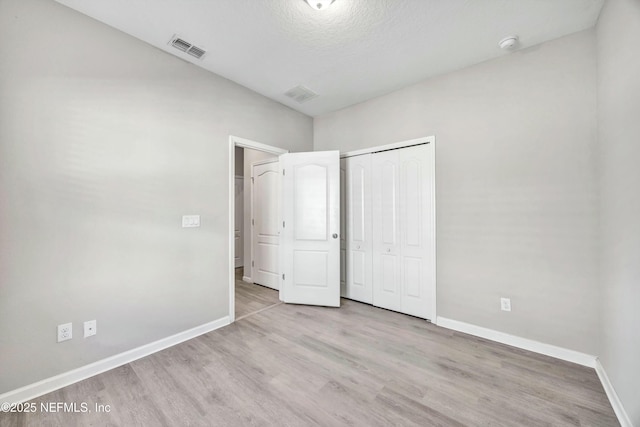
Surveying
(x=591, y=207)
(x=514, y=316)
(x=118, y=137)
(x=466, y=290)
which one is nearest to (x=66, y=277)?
(x=118, y=137)

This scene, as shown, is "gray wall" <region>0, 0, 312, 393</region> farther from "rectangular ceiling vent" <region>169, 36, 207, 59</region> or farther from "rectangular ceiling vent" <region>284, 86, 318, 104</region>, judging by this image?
"rectangular ceiling vent" <region>284, 86, 318, 104</region>

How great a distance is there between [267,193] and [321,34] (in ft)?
8.17

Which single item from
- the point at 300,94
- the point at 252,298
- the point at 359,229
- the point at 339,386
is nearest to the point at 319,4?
the point at 300,94

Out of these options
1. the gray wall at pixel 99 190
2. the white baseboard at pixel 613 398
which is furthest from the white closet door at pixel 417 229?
the gray wall at pixel 99 190

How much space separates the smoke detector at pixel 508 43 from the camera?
7.06 feet

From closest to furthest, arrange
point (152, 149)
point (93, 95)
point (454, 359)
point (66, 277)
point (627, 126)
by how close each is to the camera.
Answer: point (627, 126) < point (66, 277) < point (93, 95) < point (454, 359) < point (152, 149)

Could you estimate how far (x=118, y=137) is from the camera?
2.07 metres

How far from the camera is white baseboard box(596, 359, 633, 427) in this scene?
1424 millimetres

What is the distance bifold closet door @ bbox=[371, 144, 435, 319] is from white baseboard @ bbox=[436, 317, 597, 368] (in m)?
0.28

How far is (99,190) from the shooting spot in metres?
1.97

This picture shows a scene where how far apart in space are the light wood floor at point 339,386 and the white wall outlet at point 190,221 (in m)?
1.14

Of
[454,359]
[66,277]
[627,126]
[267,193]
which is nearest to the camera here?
[627,126]

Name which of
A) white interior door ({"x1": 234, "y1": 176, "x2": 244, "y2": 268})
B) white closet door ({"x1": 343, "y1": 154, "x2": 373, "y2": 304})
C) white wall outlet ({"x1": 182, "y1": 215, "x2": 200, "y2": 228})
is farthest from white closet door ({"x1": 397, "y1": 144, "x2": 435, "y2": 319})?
white interior door ({"x1": 234, "y1": 176, "x2": 244, "y2": 268})

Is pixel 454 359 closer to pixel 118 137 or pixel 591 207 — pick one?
pixel 591 207
